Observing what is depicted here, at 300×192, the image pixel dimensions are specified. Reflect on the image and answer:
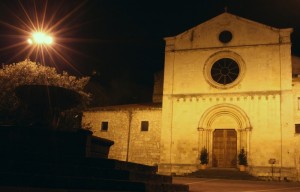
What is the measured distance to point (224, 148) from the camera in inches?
1053

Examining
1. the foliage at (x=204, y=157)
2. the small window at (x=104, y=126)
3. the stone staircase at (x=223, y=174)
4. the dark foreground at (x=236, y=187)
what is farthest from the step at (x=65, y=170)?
the small window at (x=104, y=126)

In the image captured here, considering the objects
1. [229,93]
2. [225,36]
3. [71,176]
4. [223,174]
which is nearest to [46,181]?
[71,176]

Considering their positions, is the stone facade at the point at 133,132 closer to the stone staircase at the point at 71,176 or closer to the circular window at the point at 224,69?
the circular window at the point at 224,69

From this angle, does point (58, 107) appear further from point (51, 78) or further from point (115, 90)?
point (115, 90)

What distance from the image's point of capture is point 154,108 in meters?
29.1

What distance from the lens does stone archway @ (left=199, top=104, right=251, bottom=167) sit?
26.2 metres

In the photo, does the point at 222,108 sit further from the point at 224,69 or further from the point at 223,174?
the point at 223,174

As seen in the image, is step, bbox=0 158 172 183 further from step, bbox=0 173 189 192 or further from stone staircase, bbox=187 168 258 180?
stone staircase, bbox=187 168 258 180

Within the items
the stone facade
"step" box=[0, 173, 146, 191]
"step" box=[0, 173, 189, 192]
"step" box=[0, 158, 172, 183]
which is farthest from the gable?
"step" box=[0, 173, 146, 191]

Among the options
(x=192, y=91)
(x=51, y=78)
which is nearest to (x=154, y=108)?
(x=192, y=91)

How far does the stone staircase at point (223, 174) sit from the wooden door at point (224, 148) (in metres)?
1.14

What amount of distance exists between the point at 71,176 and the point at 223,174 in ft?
56.3

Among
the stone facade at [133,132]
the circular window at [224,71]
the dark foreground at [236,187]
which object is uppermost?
the circular window at [224,71]

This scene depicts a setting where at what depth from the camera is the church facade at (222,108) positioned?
25.3 metres
